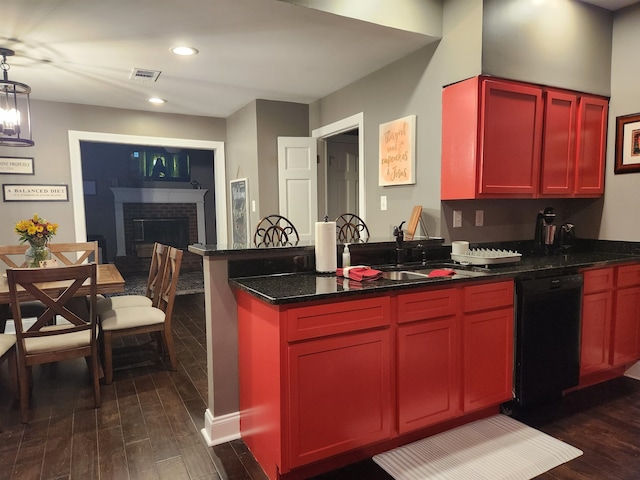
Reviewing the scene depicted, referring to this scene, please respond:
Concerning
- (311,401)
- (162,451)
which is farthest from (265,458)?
(162,451)

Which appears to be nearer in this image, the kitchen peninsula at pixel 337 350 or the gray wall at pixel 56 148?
the kitchen peninsula at pixel 337 350

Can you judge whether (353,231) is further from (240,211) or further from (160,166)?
(160,166)

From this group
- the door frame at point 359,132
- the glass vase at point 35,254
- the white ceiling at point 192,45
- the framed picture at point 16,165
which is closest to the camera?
the white ceiling at point 192,45

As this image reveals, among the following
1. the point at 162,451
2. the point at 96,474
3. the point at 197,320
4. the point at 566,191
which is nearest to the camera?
the point at 96,474

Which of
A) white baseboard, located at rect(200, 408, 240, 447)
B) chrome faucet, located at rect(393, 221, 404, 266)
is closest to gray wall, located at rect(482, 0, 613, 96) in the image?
chrome faucet, located at rect(393, 221, 404, 266)

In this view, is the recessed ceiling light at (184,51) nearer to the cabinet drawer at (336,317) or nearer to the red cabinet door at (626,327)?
the cabinet drawer at (336,317)

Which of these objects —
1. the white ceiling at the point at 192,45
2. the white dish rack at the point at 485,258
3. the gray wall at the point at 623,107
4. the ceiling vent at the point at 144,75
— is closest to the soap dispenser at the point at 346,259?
the white dish rack at the point at 485,258

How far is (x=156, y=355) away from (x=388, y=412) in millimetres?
2283

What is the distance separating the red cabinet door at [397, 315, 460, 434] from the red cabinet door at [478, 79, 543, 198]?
105 centimetres

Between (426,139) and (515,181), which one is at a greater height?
(426,139)

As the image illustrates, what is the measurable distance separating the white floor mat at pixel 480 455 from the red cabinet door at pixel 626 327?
1.11 meters

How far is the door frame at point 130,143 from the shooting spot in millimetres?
4547

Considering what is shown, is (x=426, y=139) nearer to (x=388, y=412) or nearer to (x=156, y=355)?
(x=388, y=412)

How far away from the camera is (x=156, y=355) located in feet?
11.3
